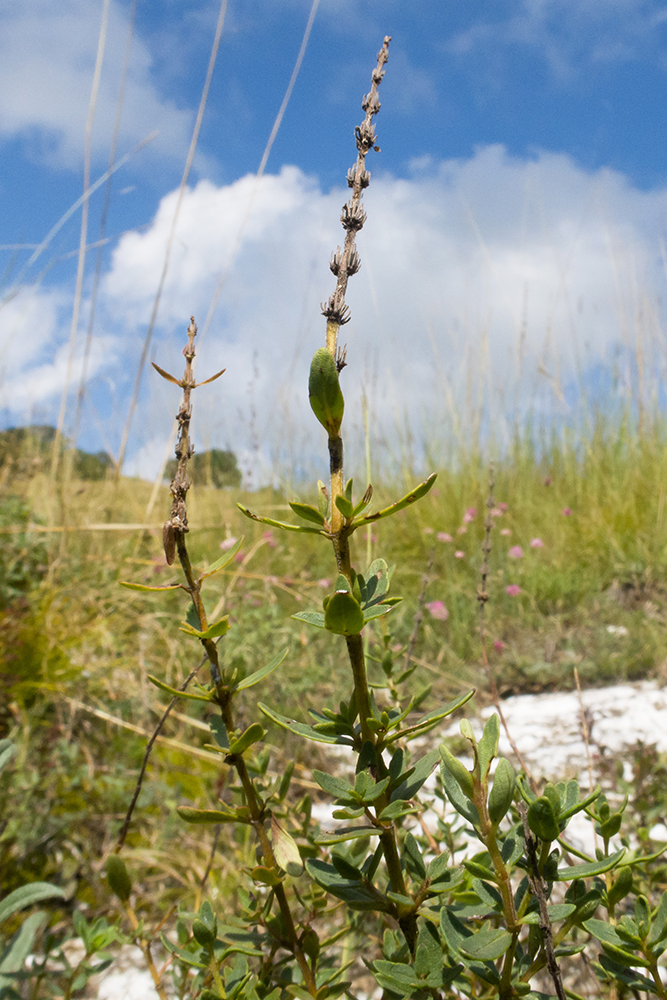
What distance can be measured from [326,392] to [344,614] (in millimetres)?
125

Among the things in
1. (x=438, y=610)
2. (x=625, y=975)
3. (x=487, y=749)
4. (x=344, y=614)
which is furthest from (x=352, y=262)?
A: (x=438, y=610)

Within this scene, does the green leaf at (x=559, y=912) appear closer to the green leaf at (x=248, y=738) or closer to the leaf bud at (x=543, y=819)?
the leaf bud at (x=543, y=819)

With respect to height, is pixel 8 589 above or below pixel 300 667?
above

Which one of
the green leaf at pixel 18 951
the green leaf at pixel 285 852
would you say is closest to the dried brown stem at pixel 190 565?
the green leaf at pixel 285 852

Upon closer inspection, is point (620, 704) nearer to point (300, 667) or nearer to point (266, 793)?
point (300, 667)

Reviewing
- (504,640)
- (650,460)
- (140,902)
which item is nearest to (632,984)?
(140,902)

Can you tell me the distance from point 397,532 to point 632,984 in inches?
144

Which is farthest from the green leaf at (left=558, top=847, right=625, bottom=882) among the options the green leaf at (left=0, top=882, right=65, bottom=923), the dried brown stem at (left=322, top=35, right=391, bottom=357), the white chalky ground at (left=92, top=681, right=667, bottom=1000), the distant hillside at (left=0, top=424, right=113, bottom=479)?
the distant hillside at (left=0, top=424, right=113, bottom=479)

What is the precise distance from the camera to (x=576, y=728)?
2096 millimetres

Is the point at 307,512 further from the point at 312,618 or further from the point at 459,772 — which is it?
the point at 459,772

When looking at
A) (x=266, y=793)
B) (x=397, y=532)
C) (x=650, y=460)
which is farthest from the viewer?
(x=650, y=460)

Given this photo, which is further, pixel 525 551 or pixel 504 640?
pixel 525 551

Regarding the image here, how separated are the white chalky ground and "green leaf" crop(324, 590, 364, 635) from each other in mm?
1213

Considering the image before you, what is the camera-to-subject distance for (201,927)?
53 cm
